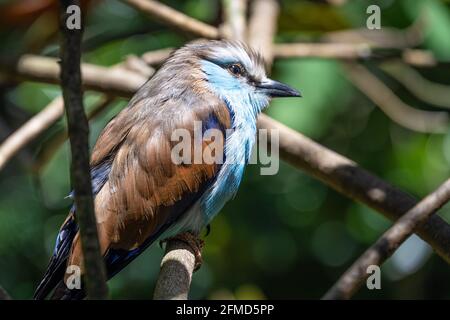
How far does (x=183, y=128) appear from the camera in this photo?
164 inches

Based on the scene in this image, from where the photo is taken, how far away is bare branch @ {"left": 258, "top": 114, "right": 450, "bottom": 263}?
3572 mm

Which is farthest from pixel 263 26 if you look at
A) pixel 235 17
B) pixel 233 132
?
pixel 233 132

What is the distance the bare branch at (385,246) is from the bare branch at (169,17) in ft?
7.65

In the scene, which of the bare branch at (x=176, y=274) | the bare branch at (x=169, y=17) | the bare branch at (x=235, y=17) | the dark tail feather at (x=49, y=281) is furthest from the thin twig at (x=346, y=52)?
the dark tail feather at (x=49, y=281)

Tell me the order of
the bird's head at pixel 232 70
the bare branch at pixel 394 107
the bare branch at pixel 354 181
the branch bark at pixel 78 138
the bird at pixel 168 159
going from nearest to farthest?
the branch bark at pixel 78 138, the bare branch at pixel 354 181, the bird at pixel 168 159, the bird's head at pixel 232 70, the bare branch at pixel 394 107

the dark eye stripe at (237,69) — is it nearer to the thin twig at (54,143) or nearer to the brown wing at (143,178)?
the brown wing at (143,178)

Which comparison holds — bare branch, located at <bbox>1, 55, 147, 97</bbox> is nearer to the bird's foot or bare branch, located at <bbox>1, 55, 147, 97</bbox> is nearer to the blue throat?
the blue throat

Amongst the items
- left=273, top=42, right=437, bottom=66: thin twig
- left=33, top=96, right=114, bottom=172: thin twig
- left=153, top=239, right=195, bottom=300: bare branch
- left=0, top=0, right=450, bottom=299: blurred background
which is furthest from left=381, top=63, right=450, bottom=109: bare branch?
left=153, top=239, right=195, bottom=300: bare branch

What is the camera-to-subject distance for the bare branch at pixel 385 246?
8.35 feet

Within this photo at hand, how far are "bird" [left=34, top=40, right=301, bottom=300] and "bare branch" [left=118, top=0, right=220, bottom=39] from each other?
1.40 feet

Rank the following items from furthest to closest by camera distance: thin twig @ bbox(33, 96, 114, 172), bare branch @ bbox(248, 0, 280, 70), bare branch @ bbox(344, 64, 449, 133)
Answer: bare branch @ bbox(344, 64, 449, 133)
thin twig @ bbox(33, 96, 114, 172)
bare branch @ bbox(248, 0, 280, 70)

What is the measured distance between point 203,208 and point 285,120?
4.38 ft
